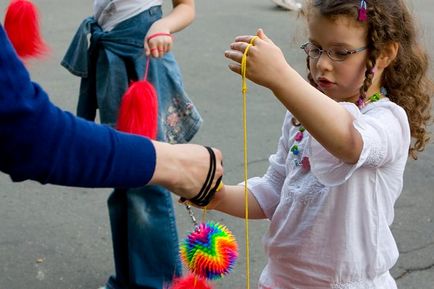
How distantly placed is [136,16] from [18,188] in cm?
183

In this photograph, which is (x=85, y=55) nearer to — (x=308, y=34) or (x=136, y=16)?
(x=136, y=16)

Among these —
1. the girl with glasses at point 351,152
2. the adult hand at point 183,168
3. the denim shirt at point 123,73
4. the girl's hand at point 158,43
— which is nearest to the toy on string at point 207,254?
the girl with glasses at point 351,152

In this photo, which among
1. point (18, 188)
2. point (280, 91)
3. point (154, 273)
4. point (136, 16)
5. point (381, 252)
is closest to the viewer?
point (280, 91)

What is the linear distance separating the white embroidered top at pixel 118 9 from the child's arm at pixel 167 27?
0.09 m

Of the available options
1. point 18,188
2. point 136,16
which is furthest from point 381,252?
point 18,188

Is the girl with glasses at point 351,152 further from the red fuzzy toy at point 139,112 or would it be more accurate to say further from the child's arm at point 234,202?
the red fuzzy toy at point 139,112

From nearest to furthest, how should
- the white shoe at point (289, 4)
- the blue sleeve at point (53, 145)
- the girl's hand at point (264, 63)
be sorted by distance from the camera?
the blue sleeve at point (53, 145), the girl's hand at point (264, 63), the white shoe at point (289, 4)

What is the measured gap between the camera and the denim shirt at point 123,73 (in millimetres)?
2896

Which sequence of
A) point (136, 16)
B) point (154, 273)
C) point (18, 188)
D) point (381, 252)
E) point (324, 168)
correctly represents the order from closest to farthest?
point (324, 168) < point (381, 252) < point (136, 16) < point (154, 273) < point (18, 188)

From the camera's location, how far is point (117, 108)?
293 centimetres

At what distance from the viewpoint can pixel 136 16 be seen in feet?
9.48

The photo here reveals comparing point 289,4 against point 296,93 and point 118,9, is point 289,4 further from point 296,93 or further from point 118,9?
point 296,93

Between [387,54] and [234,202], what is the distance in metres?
0.55

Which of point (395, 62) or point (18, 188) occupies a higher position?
point (395, 62)
